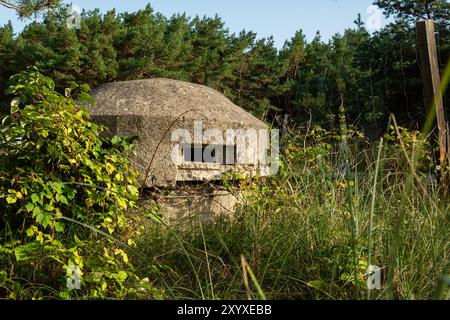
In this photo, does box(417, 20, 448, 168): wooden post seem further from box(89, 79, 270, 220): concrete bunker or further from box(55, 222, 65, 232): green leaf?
box(55, 222, 65, 232): green leaf

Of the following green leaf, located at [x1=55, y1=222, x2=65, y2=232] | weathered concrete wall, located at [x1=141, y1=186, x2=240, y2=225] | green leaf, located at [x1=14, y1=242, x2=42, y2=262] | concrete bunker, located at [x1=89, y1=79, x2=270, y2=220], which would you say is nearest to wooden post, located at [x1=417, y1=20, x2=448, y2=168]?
concrete bunker, located at [x1=89, y1=79, x2=270, y2=220]

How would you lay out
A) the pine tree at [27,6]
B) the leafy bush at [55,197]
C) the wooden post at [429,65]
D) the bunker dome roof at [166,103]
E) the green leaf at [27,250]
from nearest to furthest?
the green leaf at [27,250]
the leafy bush at [55,197]
the bunker dome roof at [166,103]
the wooden post at [429,65]
the pine tree at [27,6]

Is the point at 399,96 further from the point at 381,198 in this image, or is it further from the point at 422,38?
the point at 381,198

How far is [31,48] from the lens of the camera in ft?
46.3

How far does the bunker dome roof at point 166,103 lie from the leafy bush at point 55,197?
2.89 ft

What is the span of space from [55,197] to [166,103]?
1667 mm

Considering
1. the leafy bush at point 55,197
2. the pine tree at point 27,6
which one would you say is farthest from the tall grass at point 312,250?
the pine tree at point 27,6

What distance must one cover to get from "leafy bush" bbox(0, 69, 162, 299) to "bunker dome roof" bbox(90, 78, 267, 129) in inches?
34.6

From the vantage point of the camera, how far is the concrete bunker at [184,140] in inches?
172

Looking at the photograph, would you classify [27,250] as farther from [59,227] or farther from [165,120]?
[165,120]

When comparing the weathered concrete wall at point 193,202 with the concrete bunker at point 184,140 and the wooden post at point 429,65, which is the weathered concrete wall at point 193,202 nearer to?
the concrete bunker at point 184,140

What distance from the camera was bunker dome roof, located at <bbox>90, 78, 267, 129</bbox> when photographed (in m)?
4.48

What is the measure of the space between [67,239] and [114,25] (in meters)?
11.7
